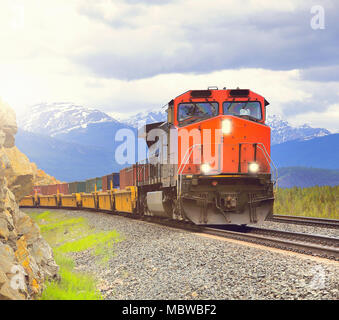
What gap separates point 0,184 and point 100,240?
643 centimetres

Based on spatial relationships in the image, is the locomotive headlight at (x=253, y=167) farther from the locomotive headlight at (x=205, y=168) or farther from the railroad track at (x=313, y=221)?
the railroad track at (x=313, y=221)

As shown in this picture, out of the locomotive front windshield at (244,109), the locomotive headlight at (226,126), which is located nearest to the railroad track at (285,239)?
the locomotive headlight at (226,126)

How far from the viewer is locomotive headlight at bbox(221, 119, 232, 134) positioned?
1159cm

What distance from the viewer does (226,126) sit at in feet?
38.1

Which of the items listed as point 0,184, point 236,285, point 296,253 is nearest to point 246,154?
point 296,253

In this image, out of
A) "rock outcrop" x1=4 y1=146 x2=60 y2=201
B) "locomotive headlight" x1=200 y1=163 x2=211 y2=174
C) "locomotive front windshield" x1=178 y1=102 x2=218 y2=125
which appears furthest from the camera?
"locomotive front windshield" x1=178 y1=102 x2=218 y2=125

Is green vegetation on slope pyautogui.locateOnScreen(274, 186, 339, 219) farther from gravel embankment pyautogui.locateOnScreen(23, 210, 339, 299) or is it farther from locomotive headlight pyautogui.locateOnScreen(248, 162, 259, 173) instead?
gravel embankment pyautogui.locateOnScreen(23, 210, 339, 299)

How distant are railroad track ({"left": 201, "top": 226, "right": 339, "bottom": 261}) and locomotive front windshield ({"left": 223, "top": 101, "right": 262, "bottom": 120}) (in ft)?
11.0

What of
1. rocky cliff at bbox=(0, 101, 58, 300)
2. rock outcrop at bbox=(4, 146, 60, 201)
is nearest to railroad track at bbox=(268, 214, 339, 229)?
rock outcrop at bbox=(4, 146, 60, 201)

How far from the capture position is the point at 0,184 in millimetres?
6855

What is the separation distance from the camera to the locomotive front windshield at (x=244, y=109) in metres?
12.1

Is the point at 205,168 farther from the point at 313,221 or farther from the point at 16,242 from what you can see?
the point at 16,242

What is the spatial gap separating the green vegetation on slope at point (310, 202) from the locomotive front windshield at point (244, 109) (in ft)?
22.1
